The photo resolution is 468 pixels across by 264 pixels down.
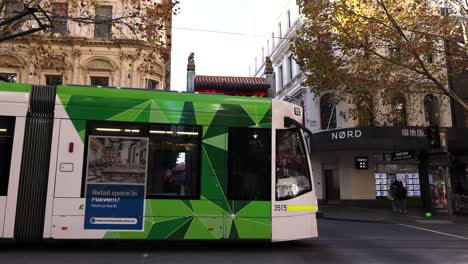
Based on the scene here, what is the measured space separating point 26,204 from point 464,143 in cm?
2298

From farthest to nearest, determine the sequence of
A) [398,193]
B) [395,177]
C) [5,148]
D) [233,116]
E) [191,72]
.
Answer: [395,177], [398,193], [191,72], [233,116], [5,148]

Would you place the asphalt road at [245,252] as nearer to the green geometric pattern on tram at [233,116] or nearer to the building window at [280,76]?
the green geometric pattern on tram at [233,116]

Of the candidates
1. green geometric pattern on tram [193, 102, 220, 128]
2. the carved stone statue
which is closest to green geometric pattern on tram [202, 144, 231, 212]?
green geometric pattern on tram [193, 102, 220, 128]

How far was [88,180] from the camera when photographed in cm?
839

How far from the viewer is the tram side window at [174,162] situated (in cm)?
859

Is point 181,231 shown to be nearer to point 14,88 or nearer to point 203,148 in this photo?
point 203,148

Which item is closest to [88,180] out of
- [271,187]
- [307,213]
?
[271,187]

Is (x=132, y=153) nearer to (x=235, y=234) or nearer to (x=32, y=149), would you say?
(x=32, y=149)

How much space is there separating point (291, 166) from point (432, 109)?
1962cm

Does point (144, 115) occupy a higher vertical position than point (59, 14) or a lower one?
lower

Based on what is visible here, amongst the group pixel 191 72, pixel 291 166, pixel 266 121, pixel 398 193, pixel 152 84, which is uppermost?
pixel 152 84

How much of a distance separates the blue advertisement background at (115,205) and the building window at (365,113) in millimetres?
14738

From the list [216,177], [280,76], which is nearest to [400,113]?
[280,76]

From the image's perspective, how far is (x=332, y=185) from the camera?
27422 millimetres
